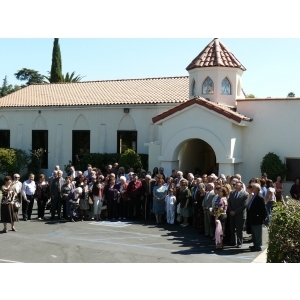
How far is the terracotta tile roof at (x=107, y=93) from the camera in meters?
27.2

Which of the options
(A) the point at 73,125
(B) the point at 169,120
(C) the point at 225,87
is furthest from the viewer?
(A) the point at 73,125

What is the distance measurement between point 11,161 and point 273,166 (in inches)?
622

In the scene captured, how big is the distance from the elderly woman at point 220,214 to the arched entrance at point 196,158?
8.07 m

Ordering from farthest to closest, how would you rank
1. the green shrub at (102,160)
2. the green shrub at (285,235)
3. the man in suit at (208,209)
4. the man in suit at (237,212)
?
the green shrub at (102,160)
the man in suit at (208,209)
the man in suit at (237,212)
the green shrub at (285,235)

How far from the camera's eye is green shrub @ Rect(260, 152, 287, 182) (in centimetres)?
2034

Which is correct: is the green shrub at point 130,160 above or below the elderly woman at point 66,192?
above

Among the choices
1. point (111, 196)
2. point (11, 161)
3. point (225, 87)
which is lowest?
point (111, 196)

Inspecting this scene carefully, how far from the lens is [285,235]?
9.05 metres

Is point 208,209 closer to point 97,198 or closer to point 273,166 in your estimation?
point 97,198

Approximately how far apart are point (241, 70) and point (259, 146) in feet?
14.0

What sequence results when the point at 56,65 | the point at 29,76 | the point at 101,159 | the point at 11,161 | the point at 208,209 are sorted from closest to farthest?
the point at 208,209 < the point at 101,159 < the point at 11,161 < the point at 56,65 < the point at 29,76

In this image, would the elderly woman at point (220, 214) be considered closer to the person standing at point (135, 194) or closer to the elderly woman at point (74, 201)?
the person standing at point (135, 194)

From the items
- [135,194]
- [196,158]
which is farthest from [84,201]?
[196,158]

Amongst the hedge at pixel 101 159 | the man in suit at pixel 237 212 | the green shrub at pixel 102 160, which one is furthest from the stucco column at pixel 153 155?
the man in suit at pixel 237 212
